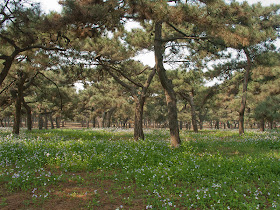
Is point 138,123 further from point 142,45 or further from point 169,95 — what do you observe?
point 142,45

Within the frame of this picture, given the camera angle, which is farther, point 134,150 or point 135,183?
point 134,150

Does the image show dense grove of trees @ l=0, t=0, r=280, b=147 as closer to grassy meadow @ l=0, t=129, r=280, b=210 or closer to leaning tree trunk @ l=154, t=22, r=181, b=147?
leaning tree trunk @ l=154, t=22, r=181, b=147

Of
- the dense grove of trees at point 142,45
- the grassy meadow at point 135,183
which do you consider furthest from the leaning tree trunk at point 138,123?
the grassy meadow at point 135,183

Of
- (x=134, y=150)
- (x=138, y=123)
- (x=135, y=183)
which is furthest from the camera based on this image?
(x=138, y=123)

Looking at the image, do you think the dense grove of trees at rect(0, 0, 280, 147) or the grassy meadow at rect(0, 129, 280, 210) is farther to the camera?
the dense grove of trees at rect(0, 0, 280, 147)

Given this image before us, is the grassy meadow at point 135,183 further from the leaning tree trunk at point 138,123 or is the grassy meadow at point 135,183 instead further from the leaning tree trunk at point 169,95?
the leaning tree trunk at point 138,123

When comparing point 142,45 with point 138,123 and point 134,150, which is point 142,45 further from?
point 134,150

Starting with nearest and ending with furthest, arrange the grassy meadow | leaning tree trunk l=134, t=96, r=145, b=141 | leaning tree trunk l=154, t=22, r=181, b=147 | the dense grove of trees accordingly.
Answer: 1. the grassy meadow
2. the dense grove of trees
3. leaning tree trunk l=154, t=22, r=181, b=147
4. leaning tree trunk l=134, t=96, r=145, b=141

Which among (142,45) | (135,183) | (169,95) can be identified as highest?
(142,45)

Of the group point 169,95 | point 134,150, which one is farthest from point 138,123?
point 134,150

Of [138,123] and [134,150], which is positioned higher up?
[138,123]

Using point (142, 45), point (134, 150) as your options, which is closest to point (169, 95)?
point (134, 150)

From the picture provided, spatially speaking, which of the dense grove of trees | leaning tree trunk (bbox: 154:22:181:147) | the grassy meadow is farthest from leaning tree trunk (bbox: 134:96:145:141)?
the grassy meadow

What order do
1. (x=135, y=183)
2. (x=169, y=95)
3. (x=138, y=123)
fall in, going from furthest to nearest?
(x=138, y=123) < (x=169, y=95) < (x=135, y=183)
